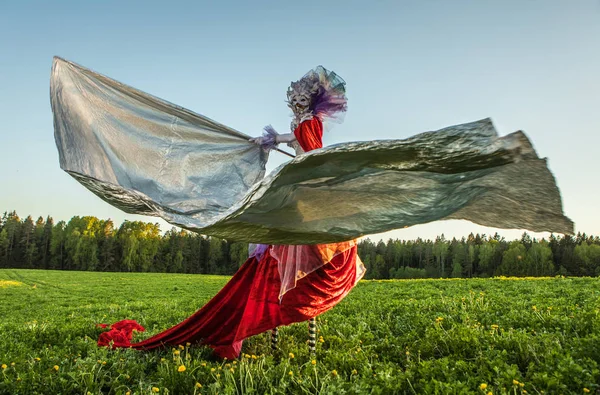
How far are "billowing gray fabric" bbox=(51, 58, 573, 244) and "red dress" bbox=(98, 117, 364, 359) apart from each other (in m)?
0.71

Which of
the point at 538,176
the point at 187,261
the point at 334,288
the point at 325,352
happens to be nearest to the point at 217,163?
the point at 334,288

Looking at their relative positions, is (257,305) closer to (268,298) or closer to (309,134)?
(268,298)

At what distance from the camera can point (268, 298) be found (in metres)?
4.66

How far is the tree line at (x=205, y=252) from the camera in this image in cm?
7331

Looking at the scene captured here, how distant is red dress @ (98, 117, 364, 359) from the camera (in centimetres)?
449

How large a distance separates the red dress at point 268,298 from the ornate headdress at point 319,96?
0.19 m

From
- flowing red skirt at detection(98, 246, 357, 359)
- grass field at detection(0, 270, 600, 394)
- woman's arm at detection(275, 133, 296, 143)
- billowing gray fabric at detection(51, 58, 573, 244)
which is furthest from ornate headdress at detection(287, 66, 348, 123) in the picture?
grass field at detection(0, 270, 600, 394)

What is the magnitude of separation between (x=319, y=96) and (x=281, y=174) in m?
2.30

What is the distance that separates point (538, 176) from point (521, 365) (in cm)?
214

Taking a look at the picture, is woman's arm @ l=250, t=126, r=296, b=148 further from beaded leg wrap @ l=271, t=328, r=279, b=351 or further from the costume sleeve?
beaded leg wrap @ l=271, t=328, r=279, b=351

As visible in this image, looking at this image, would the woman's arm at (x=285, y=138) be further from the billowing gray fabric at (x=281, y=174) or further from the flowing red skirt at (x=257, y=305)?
the flowing red skirt at (x=257, y=305)

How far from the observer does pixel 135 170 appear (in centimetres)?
461

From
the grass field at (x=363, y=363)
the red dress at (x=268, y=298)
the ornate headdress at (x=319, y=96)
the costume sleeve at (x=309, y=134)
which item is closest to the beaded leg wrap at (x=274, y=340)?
the grass field at (x=363, y=363)

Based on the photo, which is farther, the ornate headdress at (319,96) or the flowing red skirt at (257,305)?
the ornate headdress at (319,96)
